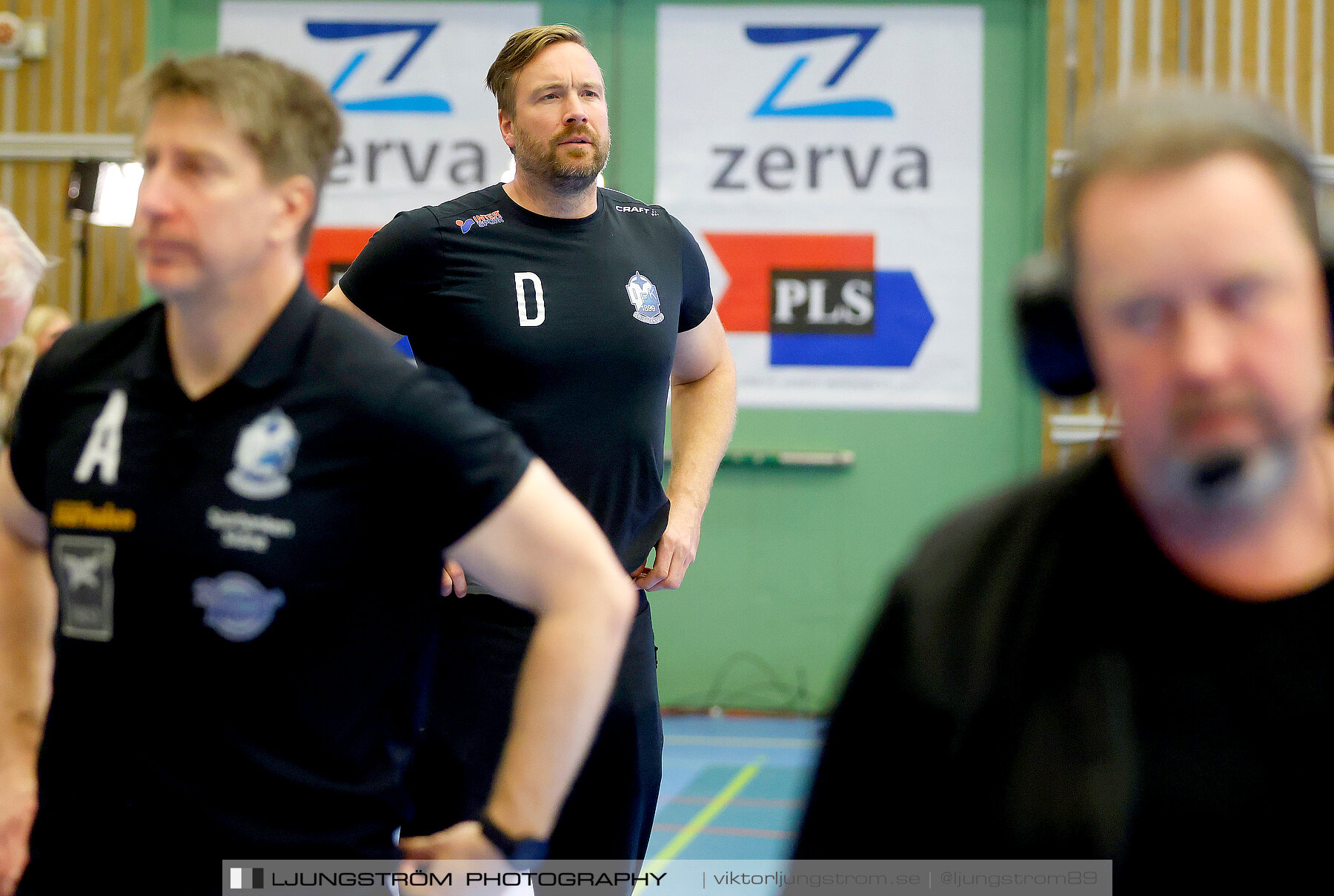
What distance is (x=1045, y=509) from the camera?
3.99 feet

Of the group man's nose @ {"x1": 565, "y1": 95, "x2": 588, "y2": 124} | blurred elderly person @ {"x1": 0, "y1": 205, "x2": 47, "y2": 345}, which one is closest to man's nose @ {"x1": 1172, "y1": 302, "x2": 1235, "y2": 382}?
man's nose @ {"x1": 565, "y1": 95, "x2": 588, "y2": 124}

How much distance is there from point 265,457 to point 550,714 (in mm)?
527

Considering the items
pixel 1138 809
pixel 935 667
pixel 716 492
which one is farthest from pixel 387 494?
pixel 716 492

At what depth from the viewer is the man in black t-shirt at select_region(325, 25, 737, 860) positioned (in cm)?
292

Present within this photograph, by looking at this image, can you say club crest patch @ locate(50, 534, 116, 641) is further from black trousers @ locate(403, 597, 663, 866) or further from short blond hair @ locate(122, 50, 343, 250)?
black trousers @ locate(403, 597, 663, 866)

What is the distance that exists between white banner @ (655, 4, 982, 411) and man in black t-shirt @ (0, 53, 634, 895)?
6.01m

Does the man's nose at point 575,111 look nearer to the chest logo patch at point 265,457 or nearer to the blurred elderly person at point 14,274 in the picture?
the blurred elderly person at point 14,274

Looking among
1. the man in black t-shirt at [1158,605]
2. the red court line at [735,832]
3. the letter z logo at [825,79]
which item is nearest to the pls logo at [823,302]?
the letter z logo at [825,79]

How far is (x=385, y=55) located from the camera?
781 centimetres

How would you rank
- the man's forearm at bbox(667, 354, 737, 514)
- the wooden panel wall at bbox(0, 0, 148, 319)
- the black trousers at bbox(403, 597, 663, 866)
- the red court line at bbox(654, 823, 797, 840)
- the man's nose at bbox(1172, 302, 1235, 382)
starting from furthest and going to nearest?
the wooden panel wall at bbox(0, 0, 148, 319) → the red court line at bbox(654, 823, 797, 840) → the man's forearm at bbox(667, 354, 737, 514) → the black trousers at bbox(403, 597, 663, 866) → the man's nose at bbox(1172, 302, 1235, 382)

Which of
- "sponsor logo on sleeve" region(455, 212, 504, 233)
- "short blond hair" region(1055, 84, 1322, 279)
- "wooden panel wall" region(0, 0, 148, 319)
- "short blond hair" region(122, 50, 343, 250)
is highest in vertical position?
"wooden panel wall" region(0, 0, 148, 319)

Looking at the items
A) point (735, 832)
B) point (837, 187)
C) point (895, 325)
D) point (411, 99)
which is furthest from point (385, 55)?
point (735, 832)

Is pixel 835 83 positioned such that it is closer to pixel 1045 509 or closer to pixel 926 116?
pixel 926 116

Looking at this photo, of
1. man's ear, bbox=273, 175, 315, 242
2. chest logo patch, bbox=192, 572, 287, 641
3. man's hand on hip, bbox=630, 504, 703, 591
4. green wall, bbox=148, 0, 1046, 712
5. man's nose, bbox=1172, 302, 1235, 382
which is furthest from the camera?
green wall, bbox=148, 0, 1046, 712
